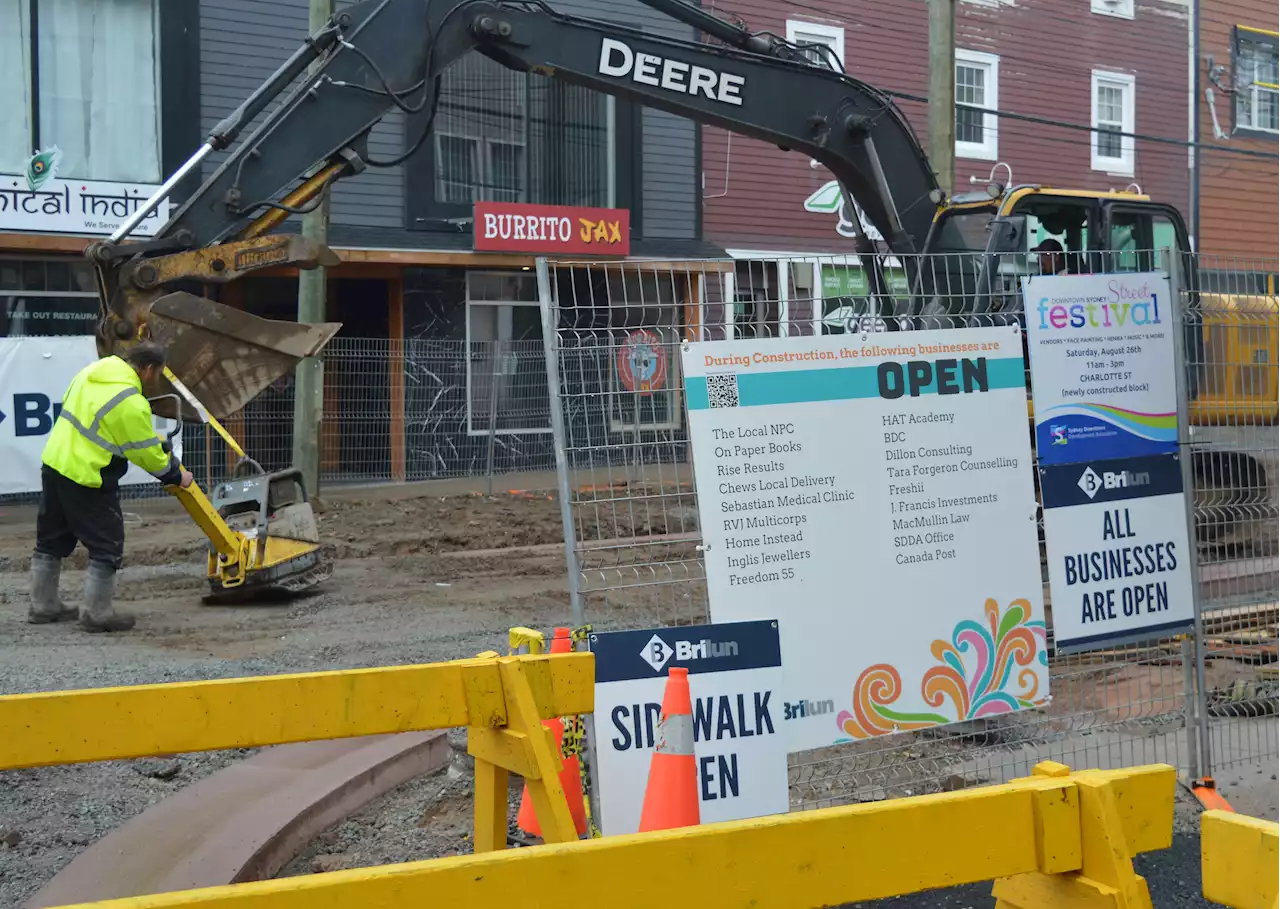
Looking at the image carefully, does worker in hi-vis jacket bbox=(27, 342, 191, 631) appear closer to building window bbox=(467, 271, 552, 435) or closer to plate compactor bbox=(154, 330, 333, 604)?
plate compactor bbox=(154, 330, 333, 604)

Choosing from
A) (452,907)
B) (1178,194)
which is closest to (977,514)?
(452,907)

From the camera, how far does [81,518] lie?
9.02m

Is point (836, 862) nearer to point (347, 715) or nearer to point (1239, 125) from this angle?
point (347, 715)

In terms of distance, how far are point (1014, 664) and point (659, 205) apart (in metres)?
16.0

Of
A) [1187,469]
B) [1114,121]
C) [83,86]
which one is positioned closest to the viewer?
[1187,469]

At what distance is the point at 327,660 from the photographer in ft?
27.2


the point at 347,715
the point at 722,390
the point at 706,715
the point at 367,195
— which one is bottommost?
the point at 706,715

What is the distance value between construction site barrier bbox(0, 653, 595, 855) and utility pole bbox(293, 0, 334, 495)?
1047cm

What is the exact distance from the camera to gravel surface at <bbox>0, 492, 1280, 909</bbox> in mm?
5203

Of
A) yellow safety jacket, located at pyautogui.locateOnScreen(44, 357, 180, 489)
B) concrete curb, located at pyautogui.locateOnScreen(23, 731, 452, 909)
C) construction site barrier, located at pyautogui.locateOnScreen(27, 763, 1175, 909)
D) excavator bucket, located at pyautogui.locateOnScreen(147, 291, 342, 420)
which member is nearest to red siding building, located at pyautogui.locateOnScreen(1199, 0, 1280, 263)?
excavator bucket, located at pyautogui.locateOnScreen(147, 291, 342, 420)

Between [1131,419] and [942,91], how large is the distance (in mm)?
10202

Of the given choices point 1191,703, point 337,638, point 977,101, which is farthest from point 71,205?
point 977,101

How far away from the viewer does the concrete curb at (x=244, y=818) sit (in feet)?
15.1

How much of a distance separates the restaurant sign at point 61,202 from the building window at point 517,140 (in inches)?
167
